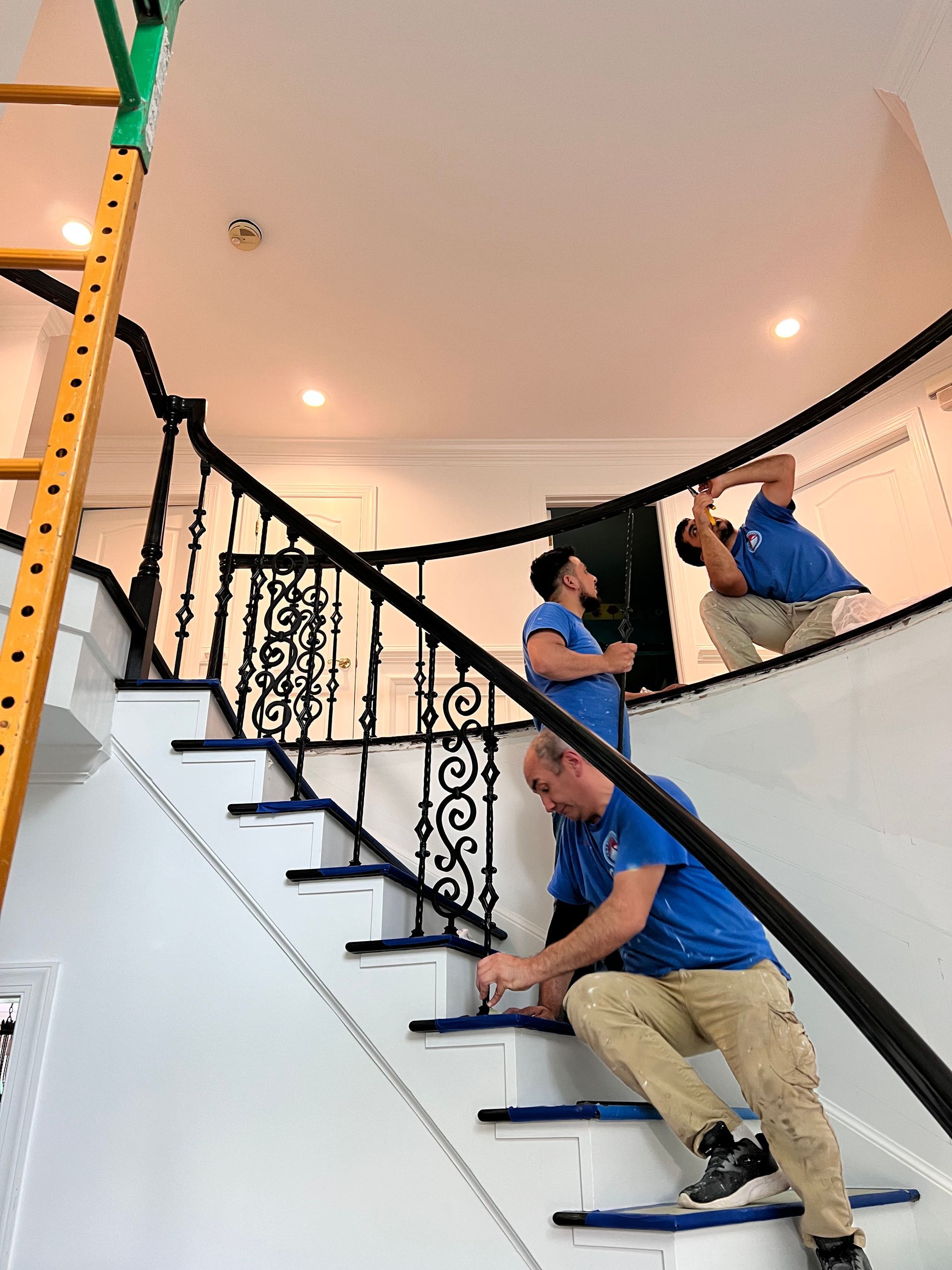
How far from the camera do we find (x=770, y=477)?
11.3 feet

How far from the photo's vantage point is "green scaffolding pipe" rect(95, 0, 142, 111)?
42.7 inches

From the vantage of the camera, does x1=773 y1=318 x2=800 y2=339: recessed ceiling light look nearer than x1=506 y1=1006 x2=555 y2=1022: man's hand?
No

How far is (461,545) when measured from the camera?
3803 mm

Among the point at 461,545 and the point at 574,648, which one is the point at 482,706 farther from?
the point at 574,648

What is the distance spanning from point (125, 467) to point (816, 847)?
5.31m

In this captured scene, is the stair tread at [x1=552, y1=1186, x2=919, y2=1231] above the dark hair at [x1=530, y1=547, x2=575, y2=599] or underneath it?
underneath

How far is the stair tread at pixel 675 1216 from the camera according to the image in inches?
64.0

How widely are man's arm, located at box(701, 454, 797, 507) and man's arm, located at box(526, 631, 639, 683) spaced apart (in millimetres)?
898

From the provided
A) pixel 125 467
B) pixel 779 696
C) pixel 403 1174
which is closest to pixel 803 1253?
pixel 403 1174

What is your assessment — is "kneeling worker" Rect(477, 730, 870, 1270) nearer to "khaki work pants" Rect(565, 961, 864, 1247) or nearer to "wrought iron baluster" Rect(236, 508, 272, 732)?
"khaki work pants" Rect(565, 961, 864, 1247)

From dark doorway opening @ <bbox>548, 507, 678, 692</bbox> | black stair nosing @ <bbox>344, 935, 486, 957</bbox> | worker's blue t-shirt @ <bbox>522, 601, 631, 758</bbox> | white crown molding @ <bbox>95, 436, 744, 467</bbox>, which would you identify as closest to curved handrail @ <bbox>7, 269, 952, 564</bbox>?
worker's blue t-shirt @ <bbox>522, 601, 631, 758</bbox>

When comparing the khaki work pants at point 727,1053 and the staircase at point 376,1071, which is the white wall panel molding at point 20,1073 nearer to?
the staircase at point 376,1071

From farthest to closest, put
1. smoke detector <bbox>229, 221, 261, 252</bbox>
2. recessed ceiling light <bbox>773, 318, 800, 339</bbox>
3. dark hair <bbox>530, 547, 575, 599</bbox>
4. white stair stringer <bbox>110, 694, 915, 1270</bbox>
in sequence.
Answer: recessed ceiling light <bbox>773, 318, 800, 339</bbox>
smoke detector <bbox>229, 221, 261, 252</bbox>
dark hair <bbox>530, 547, 575, 599</bbox>
white stair stringer <bbox>110, 694, 915, 1270</bbox>

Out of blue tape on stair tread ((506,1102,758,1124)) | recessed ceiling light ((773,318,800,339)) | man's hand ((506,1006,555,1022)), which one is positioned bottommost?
blue tape on stair tread ((506,1102,758,1124))
